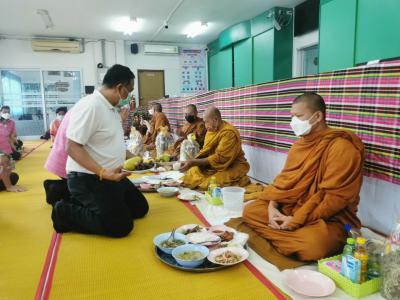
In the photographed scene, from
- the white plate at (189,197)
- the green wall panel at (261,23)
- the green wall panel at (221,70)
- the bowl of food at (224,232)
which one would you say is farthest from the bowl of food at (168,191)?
the green wall panel at (221,70)

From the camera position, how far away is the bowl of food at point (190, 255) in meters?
1.69

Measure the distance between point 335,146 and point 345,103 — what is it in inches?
21.6

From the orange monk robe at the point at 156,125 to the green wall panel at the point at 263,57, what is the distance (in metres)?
2.66

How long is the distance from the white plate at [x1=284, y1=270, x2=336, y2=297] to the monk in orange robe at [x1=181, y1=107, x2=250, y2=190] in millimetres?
1615

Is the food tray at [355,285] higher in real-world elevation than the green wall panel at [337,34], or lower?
lower

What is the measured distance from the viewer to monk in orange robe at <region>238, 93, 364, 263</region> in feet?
5.74

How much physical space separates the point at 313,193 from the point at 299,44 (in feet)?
18.2

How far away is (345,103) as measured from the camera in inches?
86.6

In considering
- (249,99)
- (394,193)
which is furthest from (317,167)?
(249,99)

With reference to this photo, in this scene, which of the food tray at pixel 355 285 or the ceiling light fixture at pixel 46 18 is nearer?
the food tray at pixel 355 285

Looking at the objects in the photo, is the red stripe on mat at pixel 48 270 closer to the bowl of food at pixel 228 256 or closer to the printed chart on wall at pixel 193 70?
the bowl of food at pixel 228 256

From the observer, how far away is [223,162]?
3.21m

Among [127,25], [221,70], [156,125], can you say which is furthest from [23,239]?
[221,70]

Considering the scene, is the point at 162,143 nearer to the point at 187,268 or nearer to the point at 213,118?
the point at 213,118
